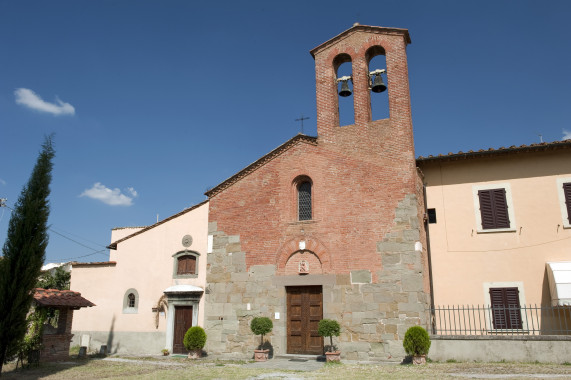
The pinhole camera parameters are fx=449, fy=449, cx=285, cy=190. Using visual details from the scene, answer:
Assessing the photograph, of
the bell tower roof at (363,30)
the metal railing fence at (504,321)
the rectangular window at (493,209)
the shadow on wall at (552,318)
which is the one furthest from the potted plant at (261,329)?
the bell tower roof at (363,30)

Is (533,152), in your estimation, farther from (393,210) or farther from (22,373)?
(22,373)

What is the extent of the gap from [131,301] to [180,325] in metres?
2.56

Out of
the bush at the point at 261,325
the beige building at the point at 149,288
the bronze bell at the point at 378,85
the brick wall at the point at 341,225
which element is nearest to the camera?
the brick wall at the point at 341,225

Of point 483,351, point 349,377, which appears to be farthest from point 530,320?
point 349,377

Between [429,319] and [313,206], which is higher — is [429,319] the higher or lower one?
the lower one

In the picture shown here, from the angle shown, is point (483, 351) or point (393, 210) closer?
point (483, 351)

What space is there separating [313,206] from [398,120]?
13.5 feet

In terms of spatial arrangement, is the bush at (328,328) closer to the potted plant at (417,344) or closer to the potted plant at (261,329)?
the potted plant at (261,329)

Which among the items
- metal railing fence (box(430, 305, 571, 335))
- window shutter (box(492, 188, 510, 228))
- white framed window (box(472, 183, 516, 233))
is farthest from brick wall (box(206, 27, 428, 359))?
window shutter (box(492, 188, 510, 228))

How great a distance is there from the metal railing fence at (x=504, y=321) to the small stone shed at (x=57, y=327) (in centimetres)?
1211

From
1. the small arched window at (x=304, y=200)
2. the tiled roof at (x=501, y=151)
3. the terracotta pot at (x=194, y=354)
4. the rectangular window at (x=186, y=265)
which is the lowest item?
the terracotta pot at (x=194, y=354)

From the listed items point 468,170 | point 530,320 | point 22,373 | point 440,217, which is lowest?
point 22,373

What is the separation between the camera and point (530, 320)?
13758 millimetres

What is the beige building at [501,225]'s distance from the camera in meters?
14.1
